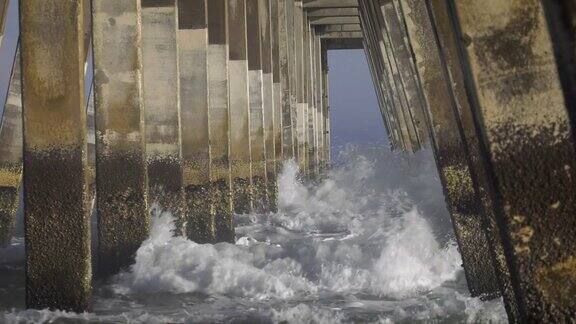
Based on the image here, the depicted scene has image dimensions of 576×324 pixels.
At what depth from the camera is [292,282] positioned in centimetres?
599

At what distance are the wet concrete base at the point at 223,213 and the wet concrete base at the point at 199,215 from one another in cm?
11

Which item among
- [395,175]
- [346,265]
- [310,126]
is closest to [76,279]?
[346,265]

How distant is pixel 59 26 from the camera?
14.2 ft

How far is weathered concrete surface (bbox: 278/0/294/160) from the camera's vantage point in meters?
17.0

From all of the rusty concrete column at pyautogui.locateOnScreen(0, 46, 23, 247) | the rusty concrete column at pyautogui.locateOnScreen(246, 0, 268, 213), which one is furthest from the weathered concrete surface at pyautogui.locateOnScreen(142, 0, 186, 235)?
the rusty concrete column at pyautogui.locateOnScreen(246, 0, 268, 213)

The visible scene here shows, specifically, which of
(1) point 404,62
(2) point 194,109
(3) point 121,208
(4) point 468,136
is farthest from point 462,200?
(1) point 404,62

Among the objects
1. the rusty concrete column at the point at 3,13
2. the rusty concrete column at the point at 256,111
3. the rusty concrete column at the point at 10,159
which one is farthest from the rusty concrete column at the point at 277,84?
the rusty concrete column at the point at 3,13

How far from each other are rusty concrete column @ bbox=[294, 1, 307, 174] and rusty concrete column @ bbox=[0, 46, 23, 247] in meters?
11.6

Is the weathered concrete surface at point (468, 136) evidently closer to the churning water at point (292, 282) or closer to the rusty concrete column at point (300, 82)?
the churning water at point (292, 282)

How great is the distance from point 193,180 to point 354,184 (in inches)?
378

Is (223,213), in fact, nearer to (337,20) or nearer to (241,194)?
(241,194)

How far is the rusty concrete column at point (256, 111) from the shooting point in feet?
42.2

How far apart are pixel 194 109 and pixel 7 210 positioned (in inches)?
78.1

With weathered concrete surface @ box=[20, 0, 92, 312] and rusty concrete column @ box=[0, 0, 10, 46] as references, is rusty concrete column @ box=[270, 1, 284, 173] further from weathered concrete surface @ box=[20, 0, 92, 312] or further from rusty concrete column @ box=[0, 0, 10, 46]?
weathered concrete surface @ box=[20, 0, 92, 312]
